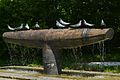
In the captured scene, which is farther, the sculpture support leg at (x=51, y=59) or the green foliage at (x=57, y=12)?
the green foliage at (x=57, y=12)

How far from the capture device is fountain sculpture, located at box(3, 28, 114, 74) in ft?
39.6

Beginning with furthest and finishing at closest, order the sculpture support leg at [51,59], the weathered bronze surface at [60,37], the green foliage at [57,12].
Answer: the green foliage at [57,12], the sculpture support leg at [51,59], the weathered bronze surface at [60,37]

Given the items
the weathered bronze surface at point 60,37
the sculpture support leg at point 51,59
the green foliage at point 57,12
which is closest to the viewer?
the weathered bronze surface at point 60,37

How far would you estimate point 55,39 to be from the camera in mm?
12820

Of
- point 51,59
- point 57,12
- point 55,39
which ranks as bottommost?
point 57,12

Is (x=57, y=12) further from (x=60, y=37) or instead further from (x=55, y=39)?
(x=60, y=37)

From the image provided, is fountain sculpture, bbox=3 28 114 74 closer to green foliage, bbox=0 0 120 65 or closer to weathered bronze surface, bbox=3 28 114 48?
weathered bronze surface, bbox=3 28 114 48

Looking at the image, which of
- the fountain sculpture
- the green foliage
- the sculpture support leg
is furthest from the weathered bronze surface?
the green foliage

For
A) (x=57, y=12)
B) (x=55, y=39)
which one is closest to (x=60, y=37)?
(x=55, y=39)

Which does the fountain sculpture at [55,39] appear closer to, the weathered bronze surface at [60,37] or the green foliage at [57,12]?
the weathered bronze surface at [60,37]

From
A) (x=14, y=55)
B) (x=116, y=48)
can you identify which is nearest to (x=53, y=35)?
(x=14, y=55)

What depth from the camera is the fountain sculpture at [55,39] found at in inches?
475

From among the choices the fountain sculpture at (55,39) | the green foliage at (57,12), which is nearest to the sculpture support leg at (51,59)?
the fountain sculpture at (55,39)

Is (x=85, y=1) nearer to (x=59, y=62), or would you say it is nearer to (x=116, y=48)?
(x=116, y=48)
